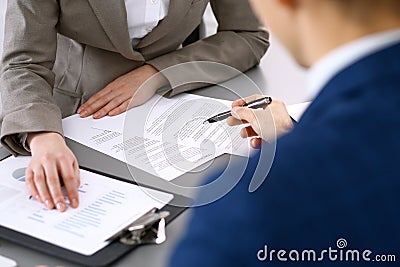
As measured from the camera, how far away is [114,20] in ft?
5.26

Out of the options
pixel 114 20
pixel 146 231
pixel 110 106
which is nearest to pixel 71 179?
pixel 146 231

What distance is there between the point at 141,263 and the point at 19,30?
2.12 ft

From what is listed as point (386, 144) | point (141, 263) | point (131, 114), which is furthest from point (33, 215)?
point (386, 144)

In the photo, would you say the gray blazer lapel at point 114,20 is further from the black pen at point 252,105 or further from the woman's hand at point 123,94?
the black pen at point 252,105

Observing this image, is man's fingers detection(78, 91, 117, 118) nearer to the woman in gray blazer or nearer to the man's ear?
the woman in gray blazer

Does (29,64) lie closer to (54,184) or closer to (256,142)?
(54,184)

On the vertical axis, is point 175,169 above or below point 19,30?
below

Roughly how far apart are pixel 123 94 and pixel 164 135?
0.74 feet

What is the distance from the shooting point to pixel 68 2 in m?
1.56

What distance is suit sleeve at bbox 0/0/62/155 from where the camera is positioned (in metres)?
1.44

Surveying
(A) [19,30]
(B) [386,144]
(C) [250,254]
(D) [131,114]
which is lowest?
(D) [131,114]

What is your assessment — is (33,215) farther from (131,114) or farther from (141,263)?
(131,114)
